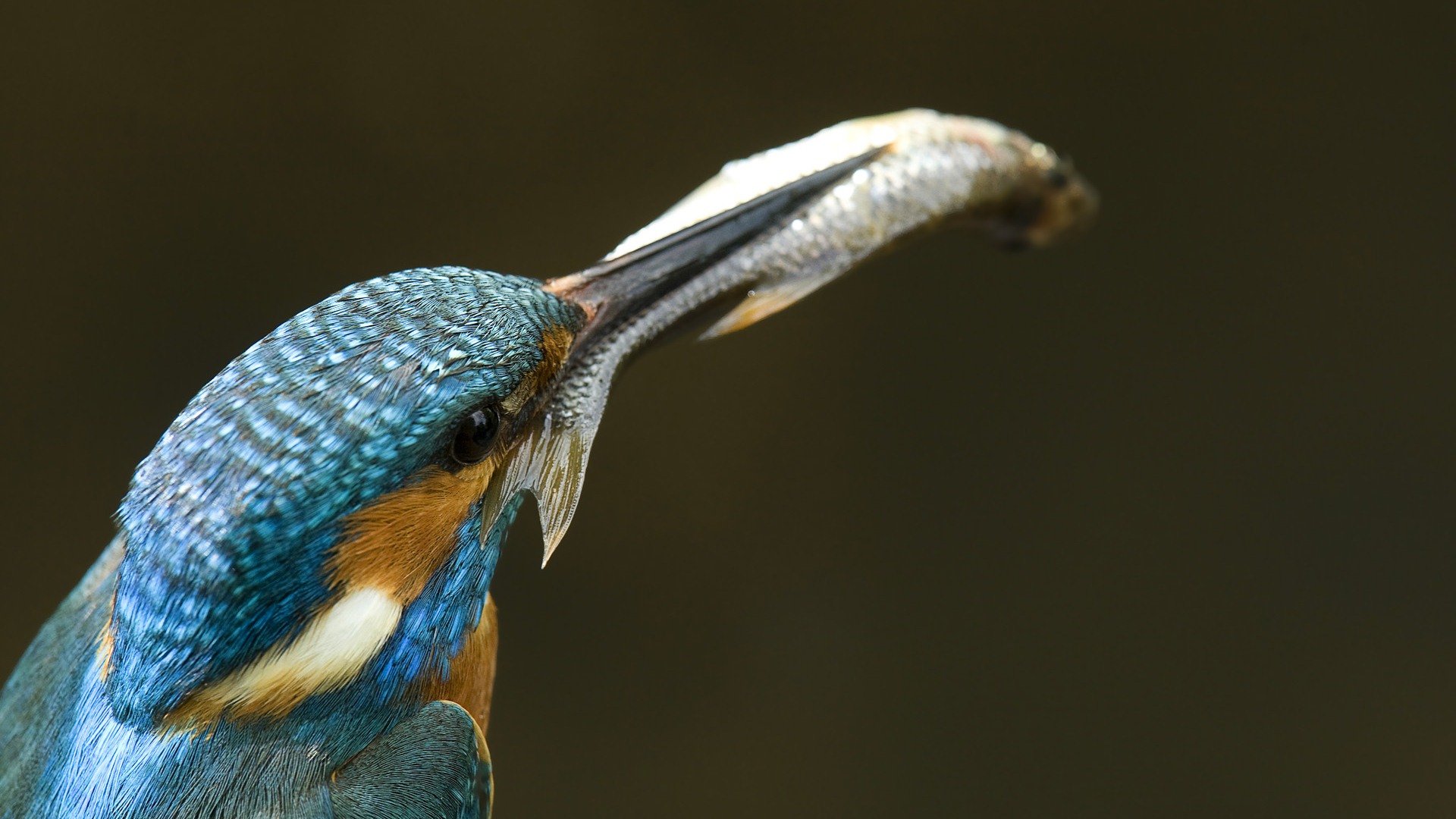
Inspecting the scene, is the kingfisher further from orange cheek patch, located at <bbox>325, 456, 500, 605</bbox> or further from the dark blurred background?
the dark blurred background

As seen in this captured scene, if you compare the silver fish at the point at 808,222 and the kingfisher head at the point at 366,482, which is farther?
the silver fish at the point at 808,222

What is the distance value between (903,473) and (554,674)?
75 centimetres

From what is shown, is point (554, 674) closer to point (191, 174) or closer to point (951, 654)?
point (951, 654)

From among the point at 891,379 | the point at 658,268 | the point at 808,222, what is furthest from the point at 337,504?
the point at 891,379

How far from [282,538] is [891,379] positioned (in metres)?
1.63

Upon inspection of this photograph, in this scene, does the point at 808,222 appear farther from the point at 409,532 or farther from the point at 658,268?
the point at 409,532

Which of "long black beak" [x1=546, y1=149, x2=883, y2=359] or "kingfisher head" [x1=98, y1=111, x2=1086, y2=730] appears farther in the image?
"long black beak" [x1=546, y1=149, x2=883, y2=359]

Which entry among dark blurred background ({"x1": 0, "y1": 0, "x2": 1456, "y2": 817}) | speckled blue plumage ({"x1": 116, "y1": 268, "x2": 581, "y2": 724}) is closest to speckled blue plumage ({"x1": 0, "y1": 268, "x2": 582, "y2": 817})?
speckled blue plumage ({"x1": 116, "y1": 268, "x2": 581, "y2": 724})

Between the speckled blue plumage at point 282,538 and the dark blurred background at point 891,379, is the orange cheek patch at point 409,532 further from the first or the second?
the dark blurred background at point 891,379

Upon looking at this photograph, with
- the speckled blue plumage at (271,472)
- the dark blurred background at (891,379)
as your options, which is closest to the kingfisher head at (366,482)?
the speckled blue plumage at (271,472)

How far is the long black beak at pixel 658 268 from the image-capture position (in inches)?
33.8

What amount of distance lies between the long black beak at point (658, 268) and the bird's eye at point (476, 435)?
100 millimetres

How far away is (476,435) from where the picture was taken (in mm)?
753

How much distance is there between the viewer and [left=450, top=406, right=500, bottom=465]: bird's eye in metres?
0.74
